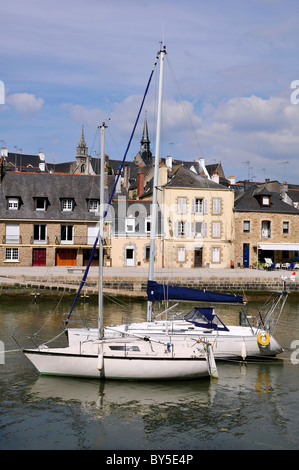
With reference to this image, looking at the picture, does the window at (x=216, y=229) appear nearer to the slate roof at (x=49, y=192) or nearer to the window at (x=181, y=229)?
the window at (x=181, y=229)

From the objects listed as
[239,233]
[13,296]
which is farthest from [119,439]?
[239,233]

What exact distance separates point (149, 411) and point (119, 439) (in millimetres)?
2077

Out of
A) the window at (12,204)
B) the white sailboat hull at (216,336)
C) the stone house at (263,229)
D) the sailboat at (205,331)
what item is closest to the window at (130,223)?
the window at (12,204)

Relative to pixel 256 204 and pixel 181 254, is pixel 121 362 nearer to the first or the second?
pixel 181 254

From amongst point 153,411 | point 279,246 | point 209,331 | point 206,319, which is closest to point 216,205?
point 279,246

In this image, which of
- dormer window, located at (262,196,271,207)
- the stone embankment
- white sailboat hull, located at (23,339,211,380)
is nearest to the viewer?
white sailboat hull, located at (23,339,211,380)

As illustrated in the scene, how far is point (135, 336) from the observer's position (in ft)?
56.5

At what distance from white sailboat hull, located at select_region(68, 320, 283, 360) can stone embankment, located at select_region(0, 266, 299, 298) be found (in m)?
12.3

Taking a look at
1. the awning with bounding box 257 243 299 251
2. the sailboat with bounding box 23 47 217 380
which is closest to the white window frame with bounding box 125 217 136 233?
the awning with bounding box 257 243 299 251

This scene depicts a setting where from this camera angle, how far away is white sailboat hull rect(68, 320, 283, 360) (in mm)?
18672

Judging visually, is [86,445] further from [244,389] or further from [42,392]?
[244,389]

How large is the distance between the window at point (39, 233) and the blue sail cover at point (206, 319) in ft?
87.3

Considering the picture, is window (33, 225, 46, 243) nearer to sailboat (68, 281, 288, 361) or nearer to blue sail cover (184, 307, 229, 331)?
sailboat (68, 281, 288, 361)
